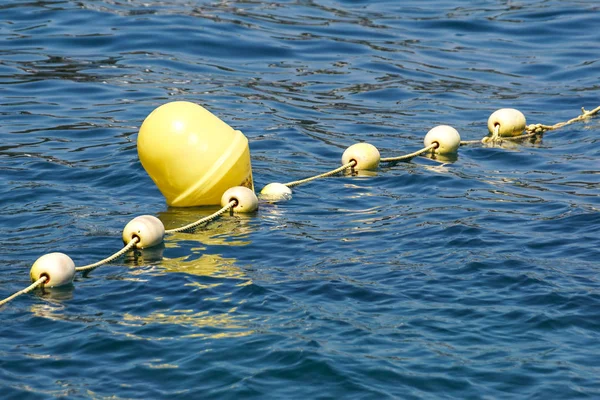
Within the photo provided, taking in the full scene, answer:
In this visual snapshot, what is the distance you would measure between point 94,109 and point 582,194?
7.12m

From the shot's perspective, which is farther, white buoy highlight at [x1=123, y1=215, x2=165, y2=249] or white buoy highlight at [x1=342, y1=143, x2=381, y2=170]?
white buoy highlight at [x1=342, y1=143, x2=381, y2=170]

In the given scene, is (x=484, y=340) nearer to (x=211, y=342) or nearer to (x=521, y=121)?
(x=211, y=342)

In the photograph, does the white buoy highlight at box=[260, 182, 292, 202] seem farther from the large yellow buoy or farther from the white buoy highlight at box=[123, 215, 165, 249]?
the white buoy highlight at box=[123, 215, 165, 249]

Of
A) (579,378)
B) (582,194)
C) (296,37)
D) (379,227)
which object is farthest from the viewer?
(296,37)

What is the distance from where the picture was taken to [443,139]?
11562mm

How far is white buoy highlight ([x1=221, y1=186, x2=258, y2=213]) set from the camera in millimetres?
9234

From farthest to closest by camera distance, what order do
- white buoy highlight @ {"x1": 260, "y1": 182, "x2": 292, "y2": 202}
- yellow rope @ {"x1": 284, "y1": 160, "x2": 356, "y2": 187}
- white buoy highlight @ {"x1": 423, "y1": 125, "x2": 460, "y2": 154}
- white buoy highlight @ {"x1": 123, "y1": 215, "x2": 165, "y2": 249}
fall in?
1. white buoy highlight @ {"x1": 423, "y1": 125, "x2": 460, "y2": 154}
2. yellow rope @ {"x1": 284, "y1": 160, "x2": 356, "y2": 187}
3. white buoy highlight @ {"x1": 260, "y1": 182, "x2": 292, "y2": 202}
4. white buoy highlight @ {"x1": 123, "y1": 215, "x2": 165, "y2": 249}

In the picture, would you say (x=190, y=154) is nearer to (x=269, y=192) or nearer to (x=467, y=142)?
(x=269, y=192)

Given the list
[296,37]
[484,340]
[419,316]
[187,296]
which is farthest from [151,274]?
[296,37]

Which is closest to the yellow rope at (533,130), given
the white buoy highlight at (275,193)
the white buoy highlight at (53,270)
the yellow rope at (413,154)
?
the yellow rope at (413,154)

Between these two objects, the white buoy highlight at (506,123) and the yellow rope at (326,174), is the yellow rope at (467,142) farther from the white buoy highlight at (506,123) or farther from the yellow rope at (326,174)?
the yellow rope at (326,174)

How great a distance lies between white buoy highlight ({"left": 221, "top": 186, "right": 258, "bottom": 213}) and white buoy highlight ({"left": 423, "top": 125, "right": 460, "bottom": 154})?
3.08m

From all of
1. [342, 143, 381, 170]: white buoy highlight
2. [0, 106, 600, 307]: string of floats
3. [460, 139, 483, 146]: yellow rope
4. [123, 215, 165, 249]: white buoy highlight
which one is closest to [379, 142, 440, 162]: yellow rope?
[0, 106, 600, 307]: string of floats

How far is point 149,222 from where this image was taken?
27.4 feet
